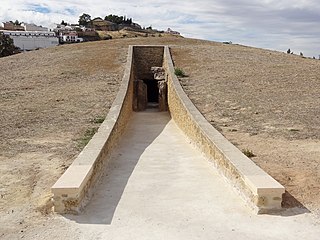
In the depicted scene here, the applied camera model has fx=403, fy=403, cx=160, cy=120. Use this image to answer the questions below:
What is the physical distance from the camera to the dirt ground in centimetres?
655

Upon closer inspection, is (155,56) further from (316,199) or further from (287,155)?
(316,199)

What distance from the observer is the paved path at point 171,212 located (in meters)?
5.05

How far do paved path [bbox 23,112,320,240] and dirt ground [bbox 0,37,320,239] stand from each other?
24.9 inches

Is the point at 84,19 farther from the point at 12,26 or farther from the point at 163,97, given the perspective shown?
the point at 163,97

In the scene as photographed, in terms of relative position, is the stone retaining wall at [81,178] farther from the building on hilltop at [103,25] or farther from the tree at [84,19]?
the tree at [84,19]

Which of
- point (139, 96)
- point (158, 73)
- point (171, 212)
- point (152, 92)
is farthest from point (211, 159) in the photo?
point (152, 92)

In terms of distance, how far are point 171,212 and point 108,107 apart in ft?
28.7

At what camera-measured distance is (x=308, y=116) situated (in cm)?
1222

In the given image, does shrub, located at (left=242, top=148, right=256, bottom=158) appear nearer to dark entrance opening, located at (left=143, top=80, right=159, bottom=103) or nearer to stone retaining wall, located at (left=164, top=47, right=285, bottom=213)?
stone retaining wall, located at (left=164, top=47, right=285, bottom=213)

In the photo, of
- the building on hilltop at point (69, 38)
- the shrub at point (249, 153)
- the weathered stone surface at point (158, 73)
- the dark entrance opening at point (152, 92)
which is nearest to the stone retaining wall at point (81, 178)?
the shrub at point (249, 153)

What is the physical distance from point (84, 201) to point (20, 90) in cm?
1285

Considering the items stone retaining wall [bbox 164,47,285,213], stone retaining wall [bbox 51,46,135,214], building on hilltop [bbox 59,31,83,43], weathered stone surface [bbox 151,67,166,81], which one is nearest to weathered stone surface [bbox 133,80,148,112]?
weathered stone surface [bbox 151,67,166,81]

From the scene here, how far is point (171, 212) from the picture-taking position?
18.6 feet

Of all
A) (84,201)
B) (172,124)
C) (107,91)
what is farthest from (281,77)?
(84,201)
